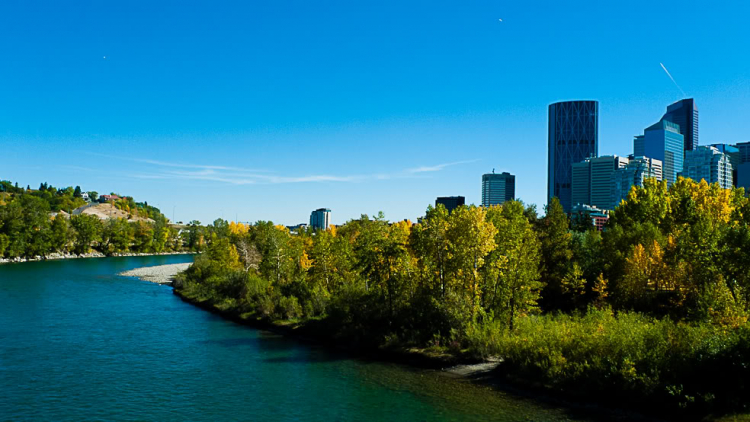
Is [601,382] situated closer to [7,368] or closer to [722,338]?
[722,338]

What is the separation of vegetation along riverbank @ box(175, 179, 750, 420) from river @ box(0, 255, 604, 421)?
399 cm

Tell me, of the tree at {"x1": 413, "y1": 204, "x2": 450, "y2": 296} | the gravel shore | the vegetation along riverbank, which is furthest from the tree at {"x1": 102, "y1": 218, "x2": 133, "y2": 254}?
the tree at {"x1": 413, "y1": 204, "x2": 450, "y2": 296}

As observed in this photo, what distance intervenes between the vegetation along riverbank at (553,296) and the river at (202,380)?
399 centimetres

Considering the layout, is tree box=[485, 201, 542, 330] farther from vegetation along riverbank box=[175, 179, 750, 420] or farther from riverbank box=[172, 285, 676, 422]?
riverbank box=[172, 285, 676, 422]

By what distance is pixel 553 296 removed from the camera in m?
56.5

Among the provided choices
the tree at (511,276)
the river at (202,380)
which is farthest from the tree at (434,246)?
the river at (202,380)

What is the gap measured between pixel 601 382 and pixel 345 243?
3492 centimetres

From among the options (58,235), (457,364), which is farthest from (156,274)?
(457,364)

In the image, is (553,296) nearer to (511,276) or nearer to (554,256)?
(554,256)

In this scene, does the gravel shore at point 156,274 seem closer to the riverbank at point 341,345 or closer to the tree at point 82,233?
the riverbank at point 341,345

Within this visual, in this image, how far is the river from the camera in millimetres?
29297

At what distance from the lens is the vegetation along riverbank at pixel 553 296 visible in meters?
29.2

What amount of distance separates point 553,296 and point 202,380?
3857 cm

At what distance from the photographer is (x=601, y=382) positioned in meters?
30.3
